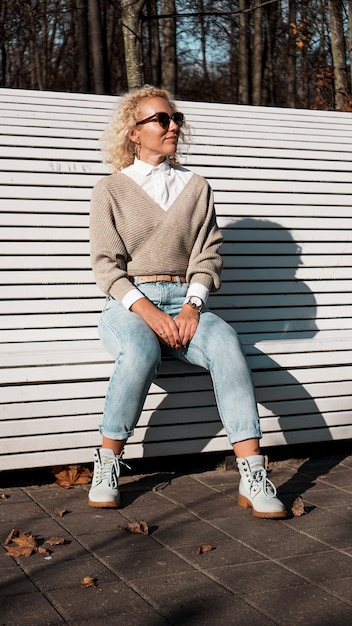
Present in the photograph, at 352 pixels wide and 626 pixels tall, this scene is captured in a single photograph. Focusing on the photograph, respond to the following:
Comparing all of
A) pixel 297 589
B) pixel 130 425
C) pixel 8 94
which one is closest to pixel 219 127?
pixel 8 94

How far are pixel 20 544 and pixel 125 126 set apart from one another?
209 cm

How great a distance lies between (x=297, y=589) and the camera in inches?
124

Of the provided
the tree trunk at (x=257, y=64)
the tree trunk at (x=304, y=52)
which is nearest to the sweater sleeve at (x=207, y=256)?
the tree trunk at (x=304, y=52)

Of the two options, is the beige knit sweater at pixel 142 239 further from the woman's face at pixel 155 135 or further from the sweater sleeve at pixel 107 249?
the woman's face at pixel 155 135

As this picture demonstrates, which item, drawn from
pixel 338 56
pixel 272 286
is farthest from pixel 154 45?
pixel 272 286

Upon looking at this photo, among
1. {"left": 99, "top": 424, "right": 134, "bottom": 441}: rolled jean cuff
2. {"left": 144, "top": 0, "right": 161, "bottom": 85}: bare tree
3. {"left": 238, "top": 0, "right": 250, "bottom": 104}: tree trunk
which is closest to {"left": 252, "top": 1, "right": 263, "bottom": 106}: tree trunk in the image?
{"left": 238, "top": 0, "right": 250, "bottom": 104}: tree trunk

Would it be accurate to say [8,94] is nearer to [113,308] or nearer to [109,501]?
[113,308]

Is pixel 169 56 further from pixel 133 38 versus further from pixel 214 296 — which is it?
pixel 214 296

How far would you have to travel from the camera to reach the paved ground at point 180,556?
296 cm

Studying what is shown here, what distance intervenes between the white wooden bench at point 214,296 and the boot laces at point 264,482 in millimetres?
660

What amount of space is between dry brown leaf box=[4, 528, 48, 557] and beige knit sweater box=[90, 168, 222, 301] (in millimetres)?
1146

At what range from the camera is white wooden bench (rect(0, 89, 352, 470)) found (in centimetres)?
438

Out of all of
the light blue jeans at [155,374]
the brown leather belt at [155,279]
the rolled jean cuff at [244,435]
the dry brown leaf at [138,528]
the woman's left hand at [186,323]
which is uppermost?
the brown leather belt at [155,279]

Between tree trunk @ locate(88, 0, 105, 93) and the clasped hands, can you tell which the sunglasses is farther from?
tree trunk @ locate(88, 0, 105, 93)
